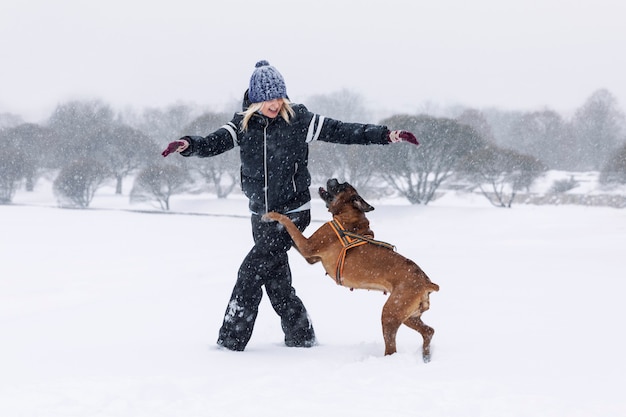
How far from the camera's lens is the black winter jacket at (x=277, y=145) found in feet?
12.3

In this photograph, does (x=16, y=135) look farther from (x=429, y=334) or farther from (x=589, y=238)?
A: (x=429, y=334)

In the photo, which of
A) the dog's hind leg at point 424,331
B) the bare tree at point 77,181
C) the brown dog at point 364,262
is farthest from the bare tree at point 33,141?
the dog's hind leg at point 424,331

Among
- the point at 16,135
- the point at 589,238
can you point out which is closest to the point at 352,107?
the point at 16,135

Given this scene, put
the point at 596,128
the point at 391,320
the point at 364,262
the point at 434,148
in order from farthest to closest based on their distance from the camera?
the point at 596,128, the point at 434,148, the point at 364,262, the point at 391,320

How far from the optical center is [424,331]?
347cm

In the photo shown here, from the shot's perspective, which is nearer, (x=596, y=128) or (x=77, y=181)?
(x=77, y=181)

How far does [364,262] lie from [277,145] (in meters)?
0.97

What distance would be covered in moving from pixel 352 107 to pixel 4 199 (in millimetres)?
45702

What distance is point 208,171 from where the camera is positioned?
41844 millimetres

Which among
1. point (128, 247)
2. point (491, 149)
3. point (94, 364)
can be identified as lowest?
point (128, 247)

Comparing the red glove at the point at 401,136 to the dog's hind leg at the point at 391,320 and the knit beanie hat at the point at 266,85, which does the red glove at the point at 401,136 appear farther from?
the dog's hind leg at the point at 391,320

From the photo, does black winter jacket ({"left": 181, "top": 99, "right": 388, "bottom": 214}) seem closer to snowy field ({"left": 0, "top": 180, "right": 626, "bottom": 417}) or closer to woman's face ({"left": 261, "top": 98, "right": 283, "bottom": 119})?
woman's face ({"left": 261, "top": 98, "right": 283, "bottom": 119})

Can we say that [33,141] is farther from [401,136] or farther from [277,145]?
[401,136]

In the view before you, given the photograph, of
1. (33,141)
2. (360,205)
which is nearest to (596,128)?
(33,141)
